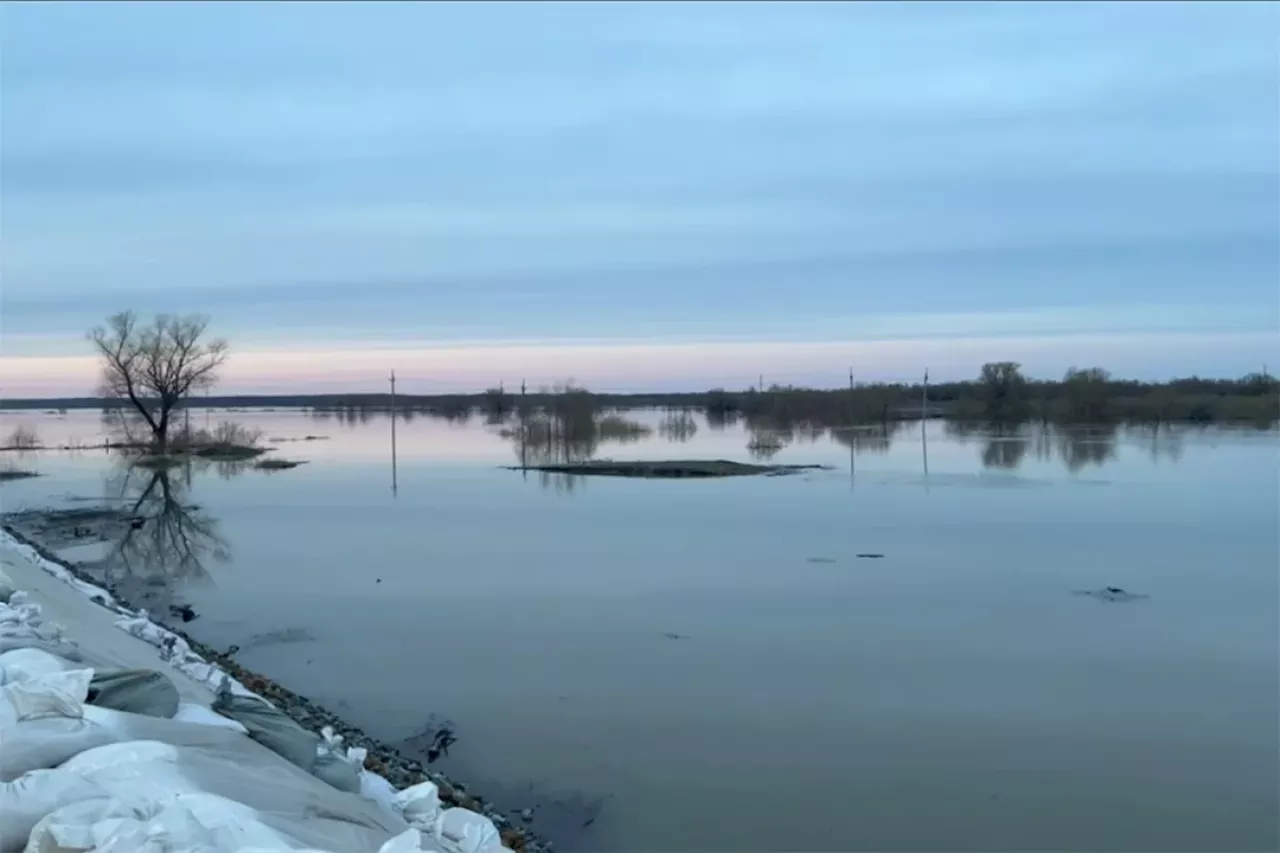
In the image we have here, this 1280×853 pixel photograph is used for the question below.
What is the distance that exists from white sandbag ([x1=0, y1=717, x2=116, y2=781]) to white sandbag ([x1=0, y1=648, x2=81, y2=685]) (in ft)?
2.29

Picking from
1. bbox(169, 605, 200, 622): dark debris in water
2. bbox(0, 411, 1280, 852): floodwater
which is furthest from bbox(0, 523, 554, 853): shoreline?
bbox(169, 605, 200, 622): dark debris in water

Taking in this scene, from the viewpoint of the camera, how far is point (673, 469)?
22984mm

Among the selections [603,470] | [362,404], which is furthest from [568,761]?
[362,404]

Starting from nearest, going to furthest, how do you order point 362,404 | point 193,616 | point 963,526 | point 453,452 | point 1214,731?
1. point 1214,731
2. point 193,616
3. point 963,526
4. point 453,452
5. point 362,404

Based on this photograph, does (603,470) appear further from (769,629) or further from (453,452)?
(769,629)

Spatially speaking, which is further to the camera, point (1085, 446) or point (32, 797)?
point (1085, 446)

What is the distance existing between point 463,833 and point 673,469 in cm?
1879

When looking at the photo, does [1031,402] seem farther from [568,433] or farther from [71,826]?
[71,826]

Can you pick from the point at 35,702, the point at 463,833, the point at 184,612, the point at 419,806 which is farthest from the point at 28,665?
the point at 184,612

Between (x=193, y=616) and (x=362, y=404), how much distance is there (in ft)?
254

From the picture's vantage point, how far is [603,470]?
2356 cm

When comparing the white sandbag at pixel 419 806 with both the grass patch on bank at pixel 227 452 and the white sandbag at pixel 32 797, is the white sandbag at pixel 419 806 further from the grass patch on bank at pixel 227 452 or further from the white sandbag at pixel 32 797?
the grass patch on bank at pixel 227 452

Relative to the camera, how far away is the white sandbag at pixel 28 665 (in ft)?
13.6

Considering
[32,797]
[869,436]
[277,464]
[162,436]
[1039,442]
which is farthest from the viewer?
[869,436]
